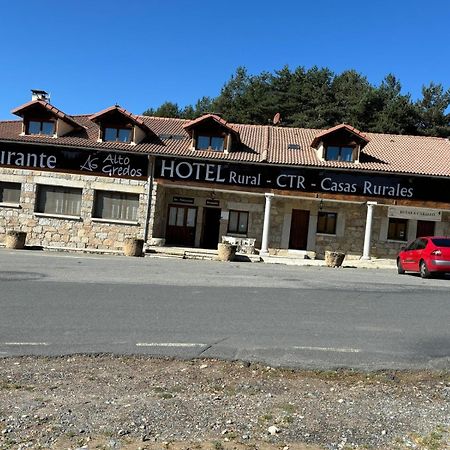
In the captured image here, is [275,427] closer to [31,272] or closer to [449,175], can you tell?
[31,272]

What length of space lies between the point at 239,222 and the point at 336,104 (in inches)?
1052

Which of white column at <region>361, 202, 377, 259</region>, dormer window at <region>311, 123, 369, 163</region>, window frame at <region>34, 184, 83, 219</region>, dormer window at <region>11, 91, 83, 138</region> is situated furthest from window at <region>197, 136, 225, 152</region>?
white column at <region>361, 202, 377, 259</region>

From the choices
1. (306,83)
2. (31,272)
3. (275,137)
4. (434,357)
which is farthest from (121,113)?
(306,83)

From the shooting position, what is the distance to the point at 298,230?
26.2 metres

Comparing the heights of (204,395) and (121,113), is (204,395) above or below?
below

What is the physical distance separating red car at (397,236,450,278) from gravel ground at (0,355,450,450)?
11.9m

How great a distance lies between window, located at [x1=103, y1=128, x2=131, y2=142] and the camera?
25062 mm

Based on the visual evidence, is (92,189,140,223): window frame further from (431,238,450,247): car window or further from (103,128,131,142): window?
(431,238,450,247): car window

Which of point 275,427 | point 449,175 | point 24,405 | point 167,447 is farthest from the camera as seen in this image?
point 449,175

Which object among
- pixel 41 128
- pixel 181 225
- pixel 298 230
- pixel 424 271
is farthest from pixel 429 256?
A: pixel 41 128

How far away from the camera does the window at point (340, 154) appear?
24969mm

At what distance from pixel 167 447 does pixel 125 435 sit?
378mm

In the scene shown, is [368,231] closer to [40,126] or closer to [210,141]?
[210,141]

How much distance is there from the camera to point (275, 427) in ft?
12.9
